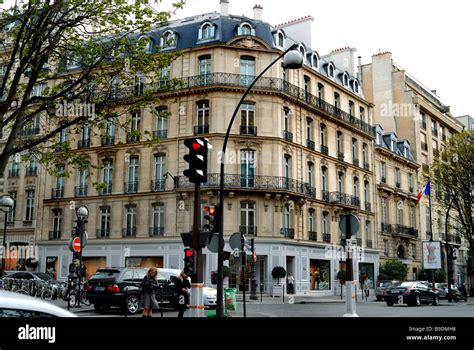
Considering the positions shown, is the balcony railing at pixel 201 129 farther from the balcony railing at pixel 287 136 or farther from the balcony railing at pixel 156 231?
the balcony railing at pixel 156 231

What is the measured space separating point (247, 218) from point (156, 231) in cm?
620

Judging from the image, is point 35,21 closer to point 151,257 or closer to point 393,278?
point 151,257

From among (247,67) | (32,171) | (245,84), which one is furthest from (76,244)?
(32,171)

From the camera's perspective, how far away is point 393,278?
41719mm

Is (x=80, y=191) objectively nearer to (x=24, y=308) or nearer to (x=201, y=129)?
(x=201, y=129)

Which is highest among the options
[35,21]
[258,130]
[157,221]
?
[258,130]

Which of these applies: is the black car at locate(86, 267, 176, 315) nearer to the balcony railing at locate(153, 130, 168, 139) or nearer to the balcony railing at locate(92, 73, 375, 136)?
the balcony railing at locate(92, 73, 375, 136)

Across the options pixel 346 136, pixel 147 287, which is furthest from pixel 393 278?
pixel 147 287

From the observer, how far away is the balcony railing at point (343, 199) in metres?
39.7

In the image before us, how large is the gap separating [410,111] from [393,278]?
1451cm

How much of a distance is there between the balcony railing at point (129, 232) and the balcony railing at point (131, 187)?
2564mm

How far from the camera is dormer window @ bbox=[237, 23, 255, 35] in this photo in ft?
117

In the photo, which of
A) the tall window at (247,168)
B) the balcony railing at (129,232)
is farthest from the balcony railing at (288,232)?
the balcony railing at (129,232)
